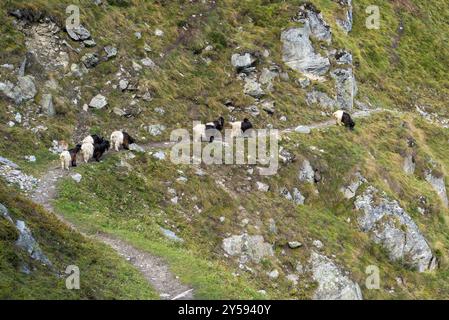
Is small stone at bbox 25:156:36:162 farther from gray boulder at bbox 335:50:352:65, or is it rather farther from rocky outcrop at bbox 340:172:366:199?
gray boulder at bbox 335:50:352:65

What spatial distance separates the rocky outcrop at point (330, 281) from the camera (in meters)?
24.6

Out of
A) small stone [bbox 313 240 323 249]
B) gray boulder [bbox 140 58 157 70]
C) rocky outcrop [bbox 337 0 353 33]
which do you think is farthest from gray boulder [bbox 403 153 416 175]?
rocky outcrop [bbox 337 0 353 33]

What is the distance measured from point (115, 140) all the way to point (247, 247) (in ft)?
28.1

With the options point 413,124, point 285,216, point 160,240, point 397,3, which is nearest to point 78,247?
point 160,240

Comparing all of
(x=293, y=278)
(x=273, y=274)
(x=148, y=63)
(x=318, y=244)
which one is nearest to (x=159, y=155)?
(x=273, y=274)

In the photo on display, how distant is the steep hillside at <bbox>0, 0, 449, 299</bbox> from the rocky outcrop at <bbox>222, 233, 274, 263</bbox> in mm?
62

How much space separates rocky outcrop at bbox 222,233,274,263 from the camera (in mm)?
24078

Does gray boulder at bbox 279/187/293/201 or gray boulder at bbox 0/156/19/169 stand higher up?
gray boulder at bbox 0/156/19/169

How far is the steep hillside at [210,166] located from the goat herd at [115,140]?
1.76 feet

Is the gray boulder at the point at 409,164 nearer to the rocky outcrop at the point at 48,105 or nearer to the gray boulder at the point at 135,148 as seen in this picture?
the gray boulder at the point at 135,148

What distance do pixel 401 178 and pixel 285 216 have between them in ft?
39.0

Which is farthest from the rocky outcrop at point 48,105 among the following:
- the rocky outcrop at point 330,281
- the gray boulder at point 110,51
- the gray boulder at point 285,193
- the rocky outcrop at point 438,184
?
the rocky outcrop at point 438,184

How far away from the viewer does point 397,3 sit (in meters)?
72.4
